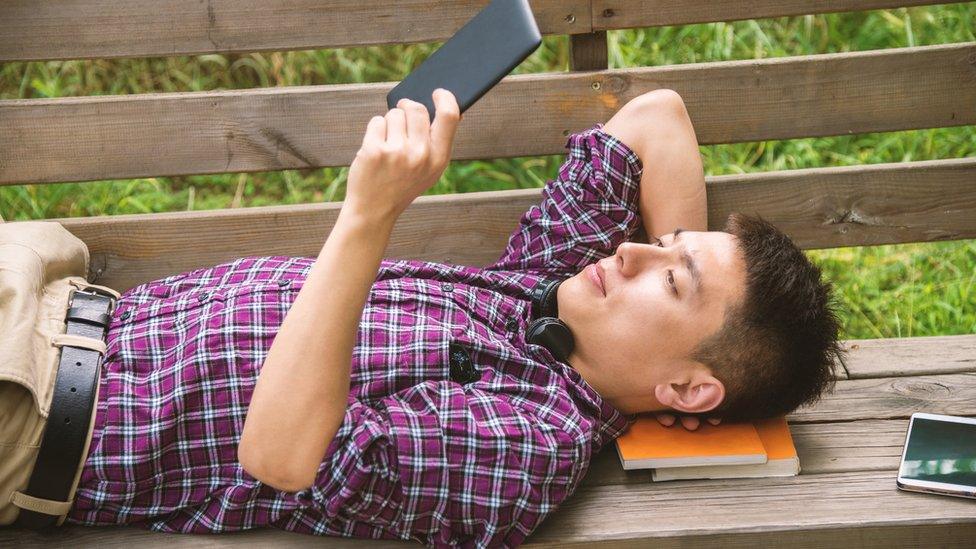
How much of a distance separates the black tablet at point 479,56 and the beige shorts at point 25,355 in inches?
34.0

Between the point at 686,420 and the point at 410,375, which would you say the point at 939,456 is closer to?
the point at 686,420

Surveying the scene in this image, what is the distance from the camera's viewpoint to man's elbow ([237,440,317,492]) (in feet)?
5.60

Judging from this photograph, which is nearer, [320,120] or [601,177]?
[601,177]

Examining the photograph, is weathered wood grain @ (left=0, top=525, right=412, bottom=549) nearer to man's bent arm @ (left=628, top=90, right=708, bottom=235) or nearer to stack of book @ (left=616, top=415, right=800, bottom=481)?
stack of book @ (left=616, top=415, right=800, bottom=481)

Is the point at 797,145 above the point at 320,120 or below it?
below

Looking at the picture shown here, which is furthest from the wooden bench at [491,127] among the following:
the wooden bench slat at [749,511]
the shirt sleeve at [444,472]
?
the shirt sleeve at [444,472]

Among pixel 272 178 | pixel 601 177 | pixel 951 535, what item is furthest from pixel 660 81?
pixel 272 178

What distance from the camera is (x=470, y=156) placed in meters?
2.55

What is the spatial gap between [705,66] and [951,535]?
1.25 m

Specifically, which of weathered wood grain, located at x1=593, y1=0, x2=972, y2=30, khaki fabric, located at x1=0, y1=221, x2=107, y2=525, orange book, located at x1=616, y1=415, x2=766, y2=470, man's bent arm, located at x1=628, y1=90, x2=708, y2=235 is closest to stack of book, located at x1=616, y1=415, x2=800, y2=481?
orange book, located at x1=616, y1=415, x2=766, y2=470

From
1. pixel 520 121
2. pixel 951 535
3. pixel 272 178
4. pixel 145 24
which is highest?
pixel 145 24

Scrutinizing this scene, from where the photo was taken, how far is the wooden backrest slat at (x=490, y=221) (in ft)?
8.37

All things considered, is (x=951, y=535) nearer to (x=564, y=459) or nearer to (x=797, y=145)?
(x=564, y=459)

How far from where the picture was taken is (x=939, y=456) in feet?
6.87
